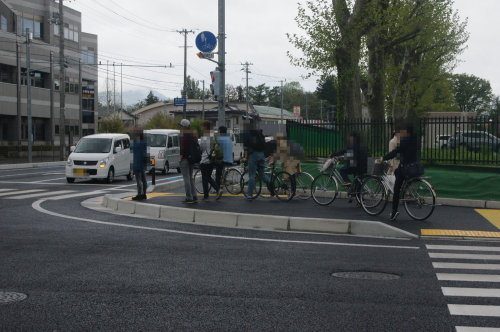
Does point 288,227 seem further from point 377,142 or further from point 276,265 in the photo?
point 377,142

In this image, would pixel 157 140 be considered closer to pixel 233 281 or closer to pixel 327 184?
pixel 327 184

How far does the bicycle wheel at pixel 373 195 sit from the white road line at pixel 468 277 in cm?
540

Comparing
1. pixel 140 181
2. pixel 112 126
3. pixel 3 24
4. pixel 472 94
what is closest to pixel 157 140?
pixel 140 181

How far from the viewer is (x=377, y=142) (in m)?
17.2

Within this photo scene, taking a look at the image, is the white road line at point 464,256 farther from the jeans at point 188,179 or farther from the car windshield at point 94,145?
the car windshield at point 94,145

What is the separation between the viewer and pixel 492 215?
43.2 ft

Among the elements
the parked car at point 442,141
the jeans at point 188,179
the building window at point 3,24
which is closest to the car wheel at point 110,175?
the jeans at point 188,179

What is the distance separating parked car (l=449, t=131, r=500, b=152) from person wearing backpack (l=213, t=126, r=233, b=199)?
5.96 metres

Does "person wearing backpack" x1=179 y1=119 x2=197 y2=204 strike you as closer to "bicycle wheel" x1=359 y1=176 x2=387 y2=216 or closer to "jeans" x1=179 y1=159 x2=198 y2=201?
"jeans" x1=179 y1=159 x2=198 y2=201

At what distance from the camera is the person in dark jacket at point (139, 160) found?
14.7m

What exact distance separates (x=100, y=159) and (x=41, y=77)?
37.1 metres

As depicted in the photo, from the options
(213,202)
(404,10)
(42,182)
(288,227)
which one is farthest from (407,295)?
(404,10)

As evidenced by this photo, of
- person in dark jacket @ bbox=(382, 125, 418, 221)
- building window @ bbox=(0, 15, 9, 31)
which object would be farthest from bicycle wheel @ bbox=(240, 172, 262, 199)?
building window @ bbox=(0, 15, 9, 31)

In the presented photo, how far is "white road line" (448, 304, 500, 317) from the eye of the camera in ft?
17.7
